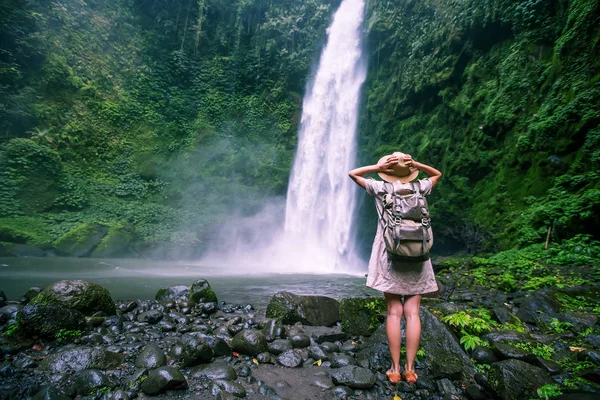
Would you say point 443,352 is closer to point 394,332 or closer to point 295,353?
point 394,332

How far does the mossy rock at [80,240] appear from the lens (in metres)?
11.9

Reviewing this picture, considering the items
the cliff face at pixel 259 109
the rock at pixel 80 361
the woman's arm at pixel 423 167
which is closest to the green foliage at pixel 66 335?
the rock at pixel 80 361

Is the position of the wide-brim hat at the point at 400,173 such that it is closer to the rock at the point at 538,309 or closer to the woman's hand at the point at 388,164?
the woman's hand at the point at 388,164

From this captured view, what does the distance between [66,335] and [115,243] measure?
11.5m

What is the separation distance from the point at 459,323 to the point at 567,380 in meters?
0.85

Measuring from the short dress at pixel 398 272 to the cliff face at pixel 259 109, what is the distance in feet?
19.1

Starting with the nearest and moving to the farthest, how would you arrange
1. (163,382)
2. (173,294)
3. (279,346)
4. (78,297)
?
(163,382) → (279,346) → (78,297) → (173,294)

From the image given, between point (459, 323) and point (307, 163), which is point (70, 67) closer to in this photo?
point (307, 163)

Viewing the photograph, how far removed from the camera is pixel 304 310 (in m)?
3.91

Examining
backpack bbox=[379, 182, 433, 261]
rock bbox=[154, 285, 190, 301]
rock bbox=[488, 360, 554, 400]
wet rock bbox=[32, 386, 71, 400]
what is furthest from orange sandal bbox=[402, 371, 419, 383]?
rock bbox=[154, 285, 190, 301]

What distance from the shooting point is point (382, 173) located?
8.14 feet

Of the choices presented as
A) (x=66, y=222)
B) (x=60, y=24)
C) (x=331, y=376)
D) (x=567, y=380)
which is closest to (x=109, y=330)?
(x=331, y=376)

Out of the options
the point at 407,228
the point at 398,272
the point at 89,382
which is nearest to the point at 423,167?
the point at 407,228

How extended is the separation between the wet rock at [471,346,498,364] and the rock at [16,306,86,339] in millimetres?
3788
